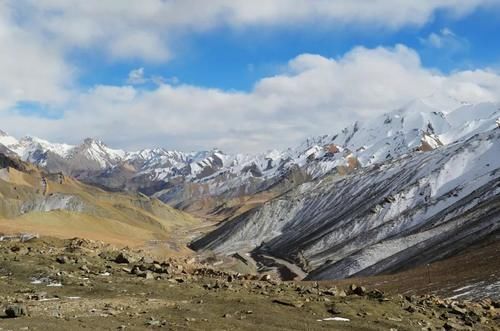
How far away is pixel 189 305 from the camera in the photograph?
27.7 meters

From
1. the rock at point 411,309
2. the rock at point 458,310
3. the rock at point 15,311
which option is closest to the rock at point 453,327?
the rock at point 411,309

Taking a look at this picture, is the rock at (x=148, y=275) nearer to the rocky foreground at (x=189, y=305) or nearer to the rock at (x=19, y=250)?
the rocky foreground at (x=189, y=305)

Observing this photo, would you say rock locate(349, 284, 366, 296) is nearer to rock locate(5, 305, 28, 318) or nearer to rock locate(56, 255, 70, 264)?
rock locate(5, 305, 28, 318)

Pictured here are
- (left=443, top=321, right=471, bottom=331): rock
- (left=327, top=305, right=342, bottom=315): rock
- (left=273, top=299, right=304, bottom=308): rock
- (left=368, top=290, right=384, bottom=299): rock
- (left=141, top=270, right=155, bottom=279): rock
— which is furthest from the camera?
(left=141, top=270, right=155, bottom=279): rock

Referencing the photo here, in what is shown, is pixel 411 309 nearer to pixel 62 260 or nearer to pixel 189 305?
pixel 189 305

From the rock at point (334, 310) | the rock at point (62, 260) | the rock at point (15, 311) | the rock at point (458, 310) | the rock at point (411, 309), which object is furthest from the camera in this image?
the rock at point (62, 260)

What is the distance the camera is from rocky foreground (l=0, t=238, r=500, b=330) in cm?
2402

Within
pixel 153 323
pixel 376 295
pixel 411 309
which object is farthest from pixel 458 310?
pixel 153 323

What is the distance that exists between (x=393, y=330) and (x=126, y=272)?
1856cm

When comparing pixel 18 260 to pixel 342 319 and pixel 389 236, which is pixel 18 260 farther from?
pixel 389 236

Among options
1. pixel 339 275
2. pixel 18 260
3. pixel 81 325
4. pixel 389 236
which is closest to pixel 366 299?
pixel 81 325

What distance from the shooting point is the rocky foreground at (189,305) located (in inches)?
945

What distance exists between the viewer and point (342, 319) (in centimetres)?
2623

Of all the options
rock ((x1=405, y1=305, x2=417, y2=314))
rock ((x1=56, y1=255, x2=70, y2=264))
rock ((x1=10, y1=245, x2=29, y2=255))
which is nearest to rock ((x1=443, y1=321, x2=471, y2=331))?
rock ((x1=405, y1=305, x2=417, y2=314))
